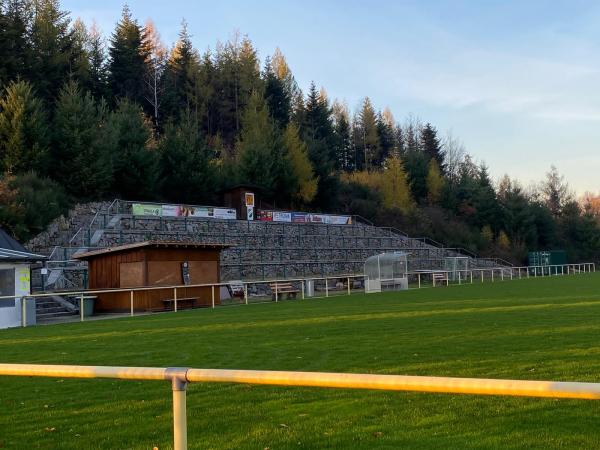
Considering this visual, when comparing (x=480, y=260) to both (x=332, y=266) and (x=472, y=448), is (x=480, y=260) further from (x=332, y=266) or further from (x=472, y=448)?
(x=472, y=448)

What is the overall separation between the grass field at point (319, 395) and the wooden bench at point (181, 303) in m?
10.8

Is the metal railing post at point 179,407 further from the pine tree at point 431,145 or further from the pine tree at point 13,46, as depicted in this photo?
the pine tree at point 431,145

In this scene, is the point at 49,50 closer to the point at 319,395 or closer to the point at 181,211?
the point at 181,211

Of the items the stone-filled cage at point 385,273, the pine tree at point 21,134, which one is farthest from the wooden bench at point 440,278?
the pine tree at point 21,134

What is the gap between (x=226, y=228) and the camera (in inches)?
1791

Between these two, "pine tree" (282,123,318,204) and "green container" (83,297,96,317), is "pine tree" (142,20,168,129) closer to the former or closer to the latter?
"pine tree" (282,123,318,204)

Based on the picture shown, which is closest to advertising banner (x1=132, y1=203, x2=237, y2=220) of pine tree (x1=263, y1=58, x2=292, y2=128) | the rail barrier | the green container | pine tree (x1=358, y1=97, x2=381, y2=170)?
the rail barrier

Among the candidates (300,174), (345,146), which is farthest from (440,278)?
(345,146)

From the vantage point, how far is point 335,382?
9.25ft

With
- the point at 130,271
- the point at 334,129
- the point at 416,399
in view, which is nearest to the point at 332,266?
the point at 130,271

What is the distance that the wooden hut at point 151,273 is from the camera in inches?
1033

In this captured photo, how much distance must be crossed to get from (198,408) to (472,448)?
3.09 m

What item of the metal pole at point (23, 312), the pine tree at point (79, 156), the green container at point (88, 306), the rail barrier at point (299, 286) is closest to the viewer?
the metal pole at point (23, 312)

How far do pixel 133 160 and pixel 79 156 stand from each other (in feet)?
16.7
